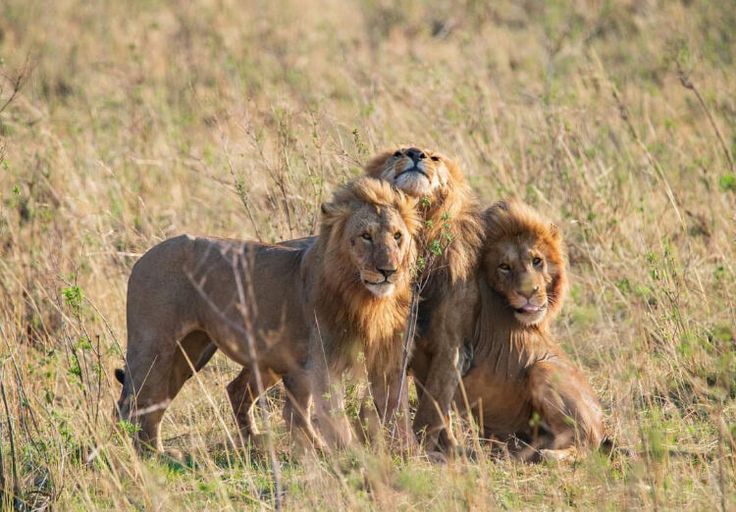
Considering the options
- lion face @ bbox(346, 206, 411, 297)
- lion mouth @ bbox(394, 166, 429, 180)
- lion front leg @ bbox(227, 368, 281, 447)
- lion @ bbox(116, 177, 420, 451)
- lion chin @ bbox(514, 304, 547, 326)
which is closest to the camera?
lion face @ bbox(346, 206, 411, 297)

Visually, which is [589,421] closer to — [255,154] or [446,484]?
[446,484]

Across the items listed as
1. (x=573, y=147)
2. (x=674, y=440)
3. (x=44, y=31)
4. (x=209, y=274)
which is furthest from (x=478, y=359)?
(x=44, y=31)

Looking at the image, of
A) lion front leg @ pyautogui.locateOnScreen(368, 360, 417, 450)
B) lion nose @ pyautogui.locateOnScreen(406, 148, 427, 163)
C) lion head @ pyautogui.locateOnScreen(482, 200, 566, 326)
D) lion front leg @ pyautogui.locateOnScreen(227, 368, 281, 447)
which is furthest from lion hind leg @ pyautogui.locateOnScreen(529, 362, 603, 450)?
lion front leg @ pyautogui.locateOnScreen(227, 368, 281, 447)

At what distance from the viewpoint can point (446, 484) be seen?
14.8ft

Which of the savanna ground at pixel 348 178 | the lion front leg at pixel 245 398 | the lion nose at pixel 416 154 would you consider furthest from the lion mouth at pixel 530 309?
the lion front leg at pixel 245 398

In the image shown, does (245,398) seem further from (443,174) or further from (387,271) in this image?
(443,174)

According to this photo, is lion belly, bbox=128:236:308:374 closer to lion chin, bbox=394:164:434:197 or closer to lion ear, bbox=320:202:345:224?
lion ear, bbox=320:202:345:224

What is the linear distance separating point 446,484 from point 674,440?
4.57 ft

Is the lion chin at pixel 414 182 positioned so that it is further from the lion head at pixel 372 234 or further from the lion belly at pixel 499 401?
the lion belly at pixel 499 401

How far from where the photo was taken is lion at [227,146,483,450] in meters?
5.36

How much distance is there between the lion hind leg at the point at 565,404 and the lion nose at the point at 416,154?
113cm

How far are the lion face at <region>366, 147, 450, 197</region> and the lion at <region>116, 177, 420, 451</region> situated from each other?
130mm

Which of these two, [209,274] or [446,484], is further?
[209,274]

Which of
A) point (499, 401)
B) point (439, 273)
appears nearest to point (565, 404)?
point (499, 401)
